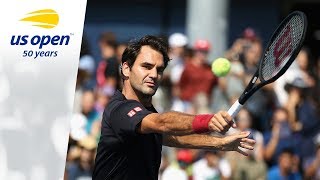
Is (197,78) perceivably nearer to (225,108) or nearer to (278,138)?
(225,108)

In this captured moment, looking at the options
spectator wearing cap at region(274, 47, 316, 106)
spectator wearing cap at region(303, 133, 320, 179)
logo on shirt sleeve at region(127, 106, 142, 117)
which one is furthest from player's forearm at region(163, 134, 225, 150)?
spectator wearing cap at region(274, 47, 316, 106)

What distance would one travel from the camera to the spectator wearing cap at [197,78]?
13.9m

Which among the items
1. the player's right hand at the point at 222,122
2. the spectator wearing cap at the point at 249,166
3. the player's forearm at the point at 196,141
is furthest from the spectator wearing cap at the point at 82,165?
the player's right hand at the point at 222,122

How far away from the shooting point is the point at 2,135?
621 cm

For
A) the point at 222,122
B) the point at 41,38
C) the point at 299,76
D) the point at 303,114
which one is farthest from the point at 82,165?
the point at 222,122

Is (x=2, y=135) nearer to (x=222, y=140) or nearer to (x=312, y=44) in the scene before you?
(x=222, y=140)

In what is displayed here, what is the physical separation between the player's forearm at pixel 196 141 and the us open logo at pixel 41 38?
1335 millimetres

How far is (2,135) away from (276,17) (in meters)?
13.2

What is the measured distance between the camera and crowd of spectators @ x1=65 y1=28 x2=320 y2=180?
1247 centimetres

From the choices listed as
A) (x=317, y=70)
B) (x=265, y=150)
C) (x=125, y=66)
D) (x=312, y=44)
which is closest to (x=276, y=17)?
(x=312, y=44)

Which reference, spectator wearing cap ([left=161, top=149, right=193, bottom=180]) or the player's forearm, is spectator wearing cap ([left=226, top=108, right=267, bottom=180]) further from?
the player's forearm

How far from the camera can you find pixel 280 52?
6812mm

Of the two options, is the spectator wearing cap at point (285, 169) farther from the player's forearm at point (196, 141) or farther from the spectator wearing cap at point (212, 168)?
the player's forearm at point (196, 141)

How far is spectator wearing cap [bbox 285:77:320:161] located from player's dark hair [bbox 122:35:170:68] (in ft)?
19.8
